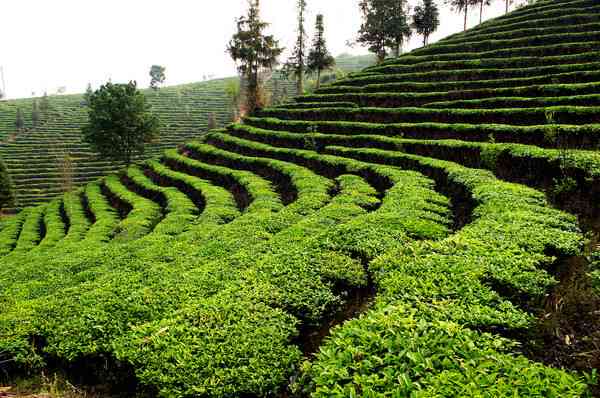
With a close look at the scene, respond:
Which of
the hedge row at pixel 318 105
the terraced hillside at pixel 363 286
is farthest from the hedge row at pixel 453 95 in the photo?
the hedge row at pixel 318 105

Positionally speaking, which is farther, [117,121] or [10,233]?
[117,121]

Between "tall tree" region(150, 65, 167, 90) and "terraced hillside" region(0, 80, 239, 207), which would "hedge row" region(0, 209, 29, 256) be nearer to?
"terraced hillside" region(0, 80, 239, 207)

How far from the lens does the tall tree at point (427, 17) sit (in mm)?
50156

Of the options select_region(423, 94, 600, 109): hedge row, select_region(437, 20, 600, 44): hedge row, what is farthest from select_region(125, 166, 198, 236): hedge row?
select_region(437, 20, 600, 44): hedge row

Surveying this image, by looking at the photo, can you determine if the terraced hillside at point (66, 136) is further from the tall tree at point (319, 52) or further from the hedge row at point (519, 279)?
the hedge row at point (519, 279)

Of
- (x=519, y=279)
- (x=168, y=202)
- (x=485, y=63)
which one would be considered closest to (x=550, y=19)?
(x=485, y=63)

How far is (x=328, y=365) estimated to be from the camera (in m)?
3.97

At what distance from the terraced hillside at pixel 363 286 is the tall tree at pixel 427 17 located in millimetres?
33937

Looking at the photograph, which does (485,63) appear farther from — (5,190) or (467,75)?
(5,190)

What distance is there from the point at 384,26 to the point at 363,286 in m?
46.5

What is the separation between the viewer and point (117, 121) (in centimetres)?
3847

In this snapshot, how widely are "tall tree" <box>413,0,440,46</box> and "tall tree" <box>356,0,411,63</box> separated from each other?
3.10 m

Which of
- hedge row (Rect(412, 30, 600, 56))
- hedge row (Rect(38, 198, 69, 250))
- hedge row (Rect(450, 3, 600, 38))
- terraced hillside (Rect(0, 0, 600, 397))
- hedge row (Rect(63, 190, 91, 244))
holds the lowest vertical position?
hedge row (Rect(38, 198, 69, 250))

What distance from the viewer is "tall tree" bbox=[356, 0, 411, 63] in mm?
47250
